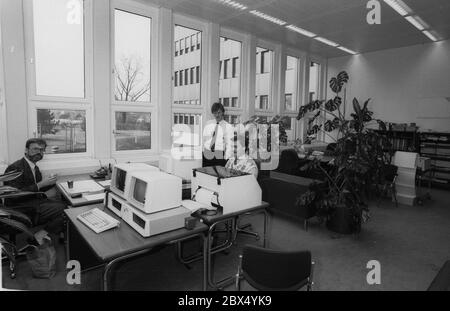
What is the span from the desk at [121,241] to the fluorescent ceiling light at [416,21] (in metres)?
5.36

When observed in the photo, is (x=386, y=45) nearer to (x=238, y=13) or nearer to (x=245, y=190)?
(x=238, y=13)

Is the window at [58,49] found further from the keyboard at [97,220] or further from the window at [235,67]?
the window at [235,67]

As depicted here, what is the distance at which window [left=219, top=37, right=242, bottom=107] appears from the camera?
564cm

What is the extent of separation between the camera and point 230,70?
19.3ft

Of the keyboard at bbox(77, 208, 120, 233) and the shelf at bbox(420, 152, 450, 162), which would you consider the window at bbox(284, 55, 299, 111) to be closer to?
the shelf at bbox(420, 152, 450, 162)

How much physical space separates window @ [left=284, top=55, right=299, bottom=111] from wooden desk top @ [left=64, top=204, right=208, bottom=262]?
581 cm

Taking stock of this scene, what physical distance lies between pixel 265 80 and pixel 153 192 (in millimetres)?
5392

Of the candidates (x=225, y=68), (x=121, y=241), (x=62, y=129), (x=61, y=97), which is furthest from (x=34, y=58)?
(x=225, y=68)

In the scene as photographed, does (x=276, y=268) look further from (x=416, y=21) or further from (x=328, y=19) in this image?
(x=416, y=21)

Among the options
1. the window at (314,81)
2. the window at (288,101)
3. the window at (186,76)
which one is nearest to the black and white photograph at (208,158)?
the window at (186,76)

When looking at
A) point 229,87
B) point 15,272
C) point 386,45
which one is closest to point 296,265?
point 15,272

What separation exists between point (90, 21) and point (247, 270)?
12.9ft

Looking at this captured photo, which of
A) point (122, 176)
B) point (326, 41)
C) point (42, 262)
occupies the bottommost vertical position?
point (42, 262)

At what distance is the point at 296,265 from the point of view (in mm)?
1628
